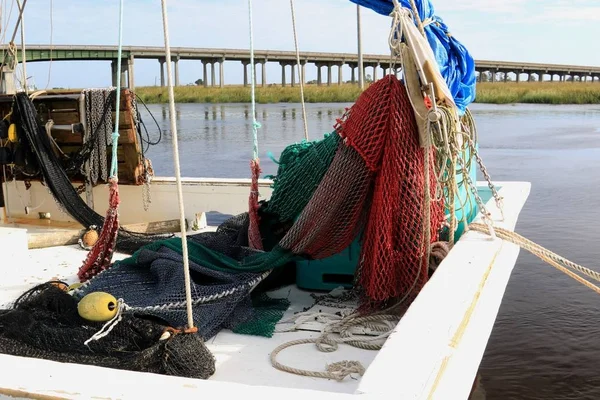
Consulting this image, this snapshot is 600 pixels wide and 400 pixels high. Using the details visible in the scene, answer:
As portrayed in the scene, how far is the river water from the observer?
4.55m

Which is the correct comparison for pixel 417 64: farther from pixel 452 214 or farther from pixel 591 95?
pixel 591 95

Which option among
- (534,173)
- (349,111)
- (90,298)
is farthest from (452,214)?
(534,173)

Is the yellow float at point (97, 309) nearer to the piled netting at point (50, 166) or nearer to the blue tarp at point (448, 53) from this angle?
the blue tarp at point (448, 53)

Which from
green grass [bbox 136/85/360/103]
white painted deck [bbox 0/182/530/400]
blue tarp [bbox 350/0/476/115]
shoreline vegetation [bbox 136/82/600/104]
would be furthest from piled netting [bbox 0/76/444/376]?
green grass [bbox 136/85/360/103]

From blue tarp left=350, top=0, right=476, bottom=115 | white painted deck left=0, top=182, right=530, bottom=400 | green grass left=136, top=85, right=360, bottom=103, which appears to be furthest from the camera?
green grass left=136, top=85, right=360, bottom=103

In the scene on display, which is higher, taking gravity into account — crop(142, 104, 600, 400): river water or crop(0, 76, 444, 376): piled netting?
crop(0, 76, 444, 376): piled netting

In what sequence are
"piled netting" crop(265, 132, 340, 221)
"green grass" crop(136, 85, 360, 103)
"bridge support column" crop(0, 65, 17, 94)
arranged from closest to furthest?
1. "piled netting" crop(265, 132, 340, 221)
2. "bridge support column" crop(0, 65, 17, 94)
3. "green grass" crop(136, 85, 360, 103)

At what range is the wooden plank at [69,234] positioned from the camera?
216 inches

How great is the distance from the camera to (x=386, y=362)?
79.1 inches

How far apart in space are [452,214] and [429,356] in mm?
1596

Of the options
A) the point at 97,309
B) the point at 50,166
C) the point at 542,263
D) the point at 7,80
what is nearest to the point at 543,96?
the point at 542,263

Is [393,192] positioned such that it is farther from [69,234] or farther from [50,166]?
[50,166]

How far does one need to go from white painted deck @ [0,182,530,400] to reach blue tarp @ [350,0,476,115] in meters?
0.76

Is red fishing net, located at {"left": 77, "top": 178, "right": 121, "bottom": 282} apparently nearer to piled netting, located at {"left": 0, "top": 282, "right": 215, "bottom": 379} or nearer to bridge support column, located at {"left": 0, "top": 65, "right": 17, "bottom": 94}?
piled netting, located at {"left": 0, "top": 282, "right": 215, "bottom": 379}
